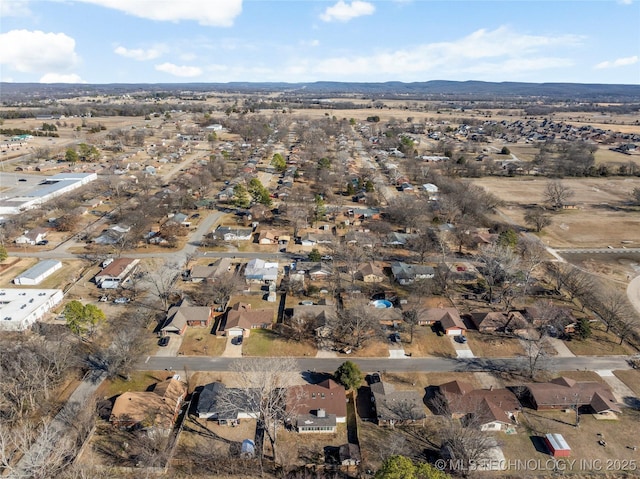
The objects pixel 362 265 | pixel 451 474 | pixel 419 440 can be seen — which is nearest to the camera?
pixel 451 474

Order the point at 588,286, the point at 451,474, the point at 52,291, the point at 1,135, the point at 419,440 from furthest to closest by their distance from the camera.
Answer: the point at 1,135, the point at 588,286, the point at 52,291, the point at 419,440, the point at 451,474

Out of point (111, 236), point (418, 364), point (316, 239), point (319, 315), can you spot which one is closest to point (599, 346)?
point (418, 364)

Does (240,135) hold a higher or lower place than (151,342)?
higher

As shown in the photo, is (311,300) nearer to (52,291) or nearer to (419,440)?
(419,440)

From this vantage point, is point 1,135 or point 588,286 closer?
point 588,286

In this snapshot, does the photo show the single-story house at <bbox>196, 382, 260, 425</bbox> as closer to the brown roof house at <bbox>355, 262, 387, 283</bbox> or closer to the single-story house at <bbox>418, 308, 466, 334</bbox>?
the single-story house at <bbox>418, 308, 466, 334</bbox>

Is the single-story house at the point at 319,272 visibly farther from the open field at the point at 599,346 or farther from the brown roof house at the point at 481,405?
the open field at the point at 599,346

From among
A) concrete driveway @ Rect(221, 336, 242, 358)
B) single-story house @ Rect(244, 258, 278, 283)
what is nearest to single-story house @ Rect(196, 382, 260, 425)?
concrete driveway @ Rect(221, 336, 242, 358)

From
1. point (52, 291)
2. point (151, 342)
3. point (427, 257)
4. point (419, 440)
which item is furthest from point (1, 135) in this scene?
point (419, 440)
